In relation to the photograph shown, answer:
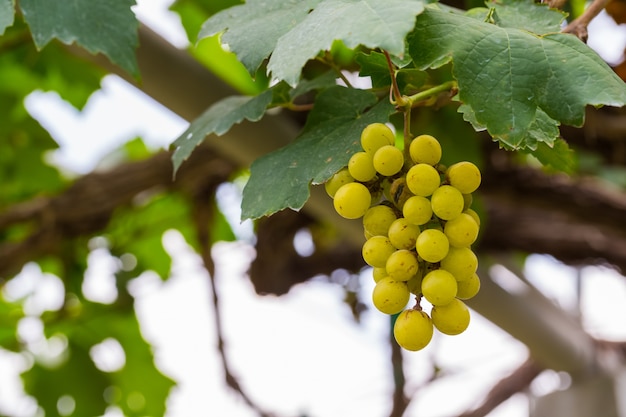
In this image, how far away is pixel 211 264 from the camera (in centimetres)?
153

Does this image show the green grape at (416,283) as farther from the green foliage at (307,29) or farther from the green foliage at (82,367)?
the green foliage at (82,367)

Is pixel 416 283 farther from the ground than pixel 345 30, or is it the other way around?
pixel 345 30

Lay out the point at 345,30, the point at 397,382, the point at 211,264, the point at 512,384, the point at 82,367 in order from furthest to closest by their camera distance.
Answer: the point at 512,384 → the point at 82,367 → the point at 211,264 → the point at 397,382 → the point at 345,30

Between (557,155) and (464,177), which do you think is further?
(557,155)

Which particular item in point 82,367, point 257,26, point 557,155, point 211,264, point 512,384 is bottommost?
point 512,384

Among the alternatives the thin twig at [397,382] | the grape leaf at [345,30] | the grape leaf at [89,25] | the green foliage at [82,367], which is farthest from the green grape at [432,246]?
the green foliage at [82,367]

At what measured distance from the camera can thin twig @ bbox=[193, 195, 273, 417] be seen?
147 centimetres

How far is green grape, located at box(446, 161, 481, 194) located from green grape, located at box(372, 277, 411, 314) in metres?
0.07

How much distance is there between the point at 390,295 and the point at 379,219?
0.05 metres

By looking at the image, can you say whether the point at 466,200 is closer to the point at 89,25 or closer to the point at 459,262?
the point at 459,262

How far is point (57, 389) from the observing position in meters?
1.64

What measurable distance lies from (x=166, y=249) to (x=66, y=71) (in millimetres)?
624

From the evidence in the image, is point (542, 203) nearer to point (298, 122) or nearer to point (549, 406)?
point (298, 122)

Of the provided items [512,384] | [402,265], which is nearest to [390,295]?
[402,265]
